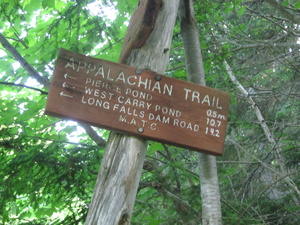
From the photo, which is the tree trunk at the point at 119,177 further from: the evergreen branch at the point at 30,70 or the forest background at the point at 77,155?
the evergreen branch at the point at 30,70

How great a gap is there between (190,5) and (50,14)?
2749 mm

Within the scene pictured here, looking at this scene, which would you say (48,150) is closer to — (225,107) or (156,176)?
(156,176)

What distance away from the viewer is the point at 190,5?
3.25m

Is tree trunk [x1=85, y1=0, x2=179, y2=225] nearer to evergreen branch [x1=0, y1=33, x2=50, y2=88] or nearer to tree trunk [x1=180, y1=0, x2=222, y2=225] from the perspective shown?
tree trunk [x1=180, y1=0, x2=222, y2=225]

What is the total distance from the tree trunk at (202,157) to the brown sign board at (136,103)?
740 mm

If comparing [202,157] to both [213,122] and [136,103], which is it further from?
[136,103]

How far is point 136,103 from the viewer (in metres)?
1.99

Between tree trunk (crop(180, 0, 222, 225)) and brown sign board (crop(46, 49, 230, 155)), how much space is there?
74cm

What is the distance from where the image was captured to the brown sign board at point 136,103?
6.33 ft

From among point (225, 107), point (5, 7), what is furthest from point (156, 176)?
point (5, 7)

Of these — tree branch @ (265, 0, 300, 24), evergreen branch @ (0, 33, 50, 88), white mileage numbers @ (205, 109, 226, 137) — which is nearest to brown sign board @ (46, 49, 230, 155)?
white mileage numbers @ (205, 109, 226, 137)

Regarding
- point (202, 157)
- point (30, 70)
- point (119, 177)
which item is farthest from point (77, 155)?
point (119, 177)

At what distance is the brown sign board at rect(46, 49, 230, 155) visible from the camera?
1.93 m

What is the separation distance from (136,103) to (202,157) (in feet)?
3.40
